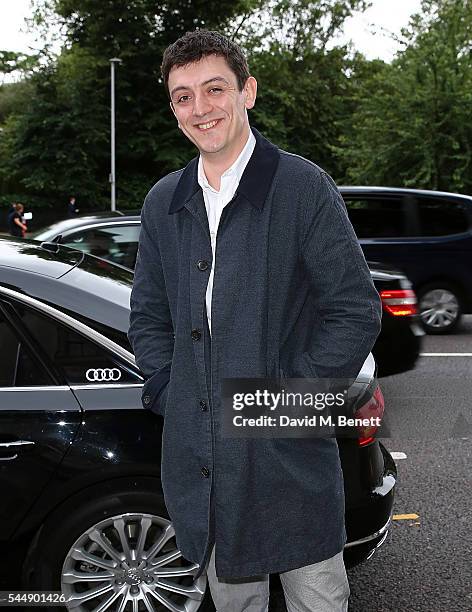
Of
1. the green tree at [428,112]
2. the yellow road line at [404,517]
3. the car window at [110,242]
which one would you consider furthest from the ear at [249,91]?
the green tree at [428,112]

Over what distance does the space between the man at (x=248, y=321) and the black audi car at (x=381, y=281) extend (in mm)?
4167

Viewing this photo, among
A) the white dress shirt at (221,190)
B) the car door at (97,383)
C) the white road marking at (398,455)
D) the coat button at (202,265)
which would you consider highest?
the white dress shirt at (221,190)

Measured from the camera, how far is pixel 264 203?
1983mm

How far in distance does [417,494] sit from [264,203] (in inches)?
128

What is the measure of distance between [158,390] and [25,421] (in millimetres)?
842

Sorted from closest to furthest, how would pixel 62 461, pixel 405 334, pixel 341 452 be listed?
pixel 62 461 < pixel 341 452 < pixel 405 334

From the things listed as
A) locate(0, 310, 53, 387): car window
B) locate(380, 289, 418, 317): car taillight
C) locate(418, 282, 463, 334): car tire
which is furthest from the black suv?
locate(0, 310, 53, 387): car window

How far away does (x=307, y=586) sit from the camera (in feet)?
6.85

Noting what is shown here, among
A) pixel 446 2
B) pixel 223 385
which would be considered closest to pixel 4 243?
pixel 223 385

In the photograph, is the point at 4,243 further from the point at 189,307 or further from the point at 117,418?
the point at 189,307

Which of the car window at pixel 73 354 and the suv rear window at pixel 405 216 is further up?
the car window at pixel 73 354

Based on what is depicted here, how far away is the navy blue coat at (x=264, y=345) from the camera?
1.97 metres

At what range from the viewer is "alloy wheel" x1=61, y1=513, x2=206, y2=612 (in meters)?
2.93

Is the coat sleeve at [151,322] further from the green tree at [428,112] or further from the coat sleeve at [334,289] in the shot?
the green tree at [428,112]
